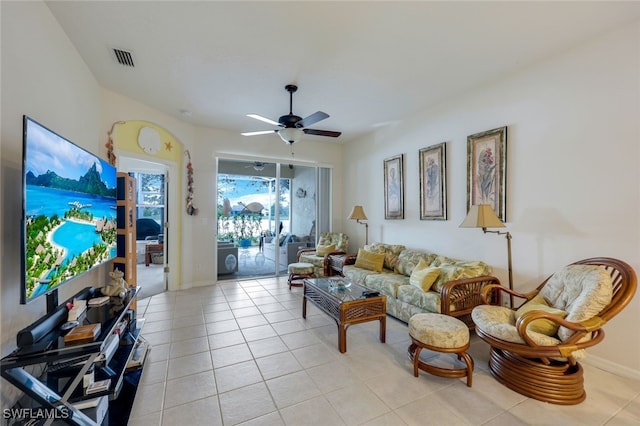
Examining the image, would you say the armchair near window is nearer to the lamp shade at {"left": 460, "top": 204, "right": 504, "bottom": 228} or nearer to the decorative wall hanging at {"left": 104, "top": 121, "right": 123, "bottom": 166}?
the lamp shade at {"left": 460, "top": 204, "right": 504, "bottom": 228}

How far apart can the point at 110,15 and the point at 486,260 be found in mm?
4575

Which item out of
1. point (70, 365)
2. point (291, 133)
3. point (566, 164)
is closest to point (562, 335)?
point (566, 164)

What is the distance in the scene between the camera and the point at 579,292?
7.16 feet

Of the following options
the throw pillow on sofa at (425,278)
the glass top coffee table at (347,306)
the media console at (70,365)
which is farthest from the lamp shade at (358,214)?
the media console at (70,365)

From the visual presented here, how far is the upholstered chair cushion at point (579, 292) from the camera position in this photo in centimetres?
196

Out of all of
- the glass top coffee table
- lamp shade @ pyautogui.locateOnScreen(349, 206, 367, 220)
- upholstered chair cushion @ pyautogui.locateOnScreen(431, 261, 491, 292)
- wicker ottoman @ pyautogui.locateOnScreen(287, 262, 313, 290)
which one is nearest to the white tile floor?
the glass top coffee table

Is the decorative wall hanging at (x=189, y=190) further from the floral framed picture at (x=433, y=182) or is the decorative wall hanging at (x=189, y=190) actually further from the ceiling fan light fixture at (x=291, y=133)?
the floral framed picture at (x=433, y=182)

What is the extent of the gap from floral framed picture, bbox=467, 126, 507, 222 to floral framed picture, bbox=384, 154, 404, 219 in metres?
1.27

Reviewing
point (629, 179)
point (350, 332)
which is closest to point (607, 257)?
point (629, 179)

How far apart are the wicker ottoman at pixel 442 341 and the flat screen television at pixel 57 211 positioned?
268 centimetres

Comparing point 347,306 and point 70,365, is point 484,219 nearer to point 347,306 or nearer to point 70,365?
point 347,306

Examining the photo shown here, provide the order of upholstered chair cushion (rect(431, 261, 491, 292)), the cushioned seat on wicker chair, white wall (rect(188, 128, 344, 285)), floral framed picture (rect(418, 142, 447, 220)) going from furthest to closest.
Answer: white wall (rect(188, 128, 344, 285)), floral framed picture (rect(418, 142, 447, 220)), upholstered chair cushion (rect(431, 261, 491, 292)), the cushioned seat on wicker chair

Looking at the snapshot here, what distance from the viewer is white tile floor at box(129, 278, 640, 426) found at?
72.9 inches

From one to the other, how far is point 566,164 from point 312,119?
105 inches
